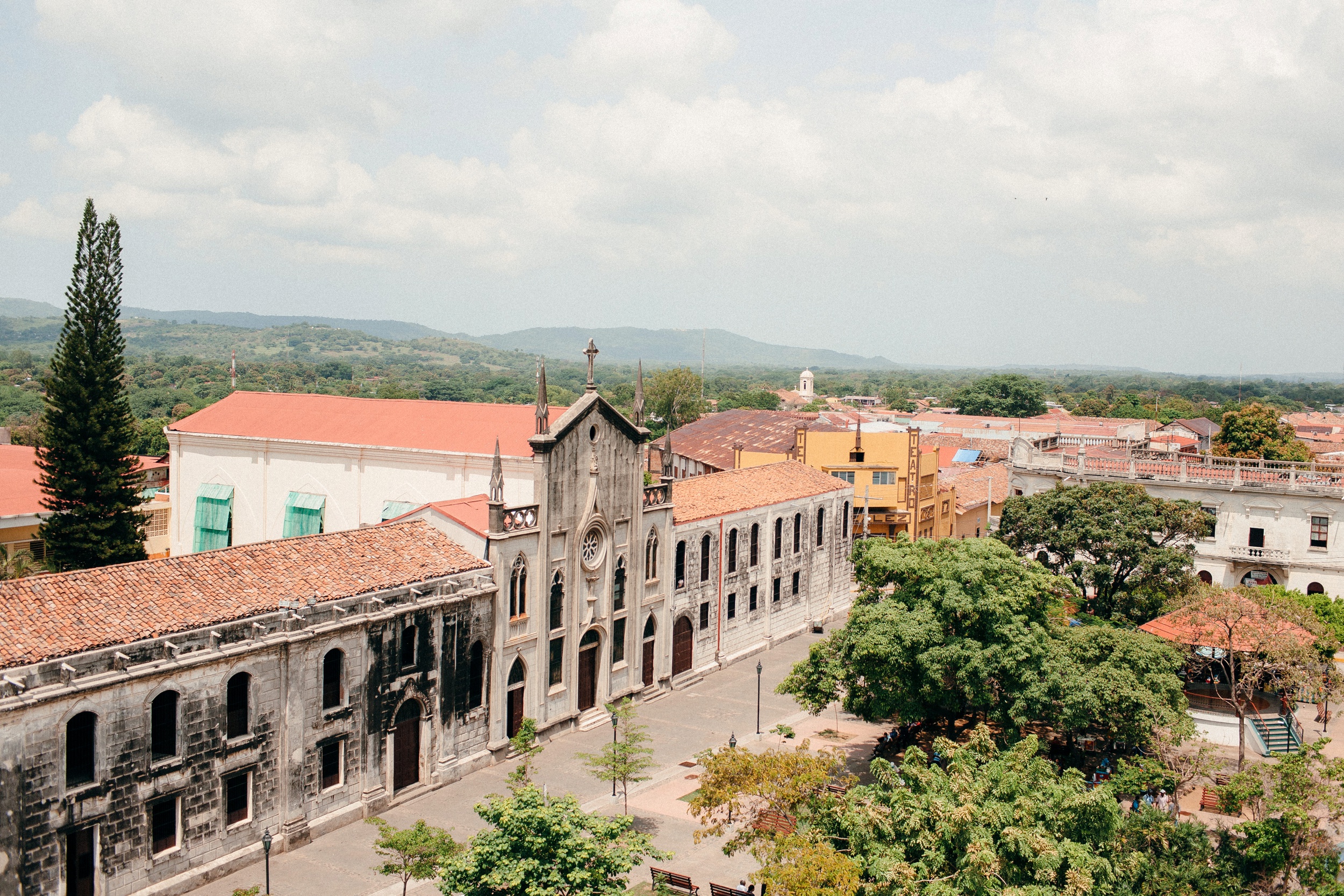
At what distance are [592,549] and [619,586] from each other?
8.54 ft

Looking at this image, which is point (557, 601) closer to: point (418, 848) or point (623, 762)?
point (623, 762)

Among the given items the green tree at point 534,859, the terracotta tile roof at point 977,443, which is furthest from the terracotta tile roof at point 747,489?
the terracotta tile roof at point 977,443

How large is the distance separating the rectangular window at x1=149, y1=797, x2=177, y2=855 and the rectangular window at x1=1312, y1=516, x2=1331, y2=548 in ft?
175

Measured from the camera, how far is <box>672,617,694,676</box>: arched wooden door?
43.7 meters

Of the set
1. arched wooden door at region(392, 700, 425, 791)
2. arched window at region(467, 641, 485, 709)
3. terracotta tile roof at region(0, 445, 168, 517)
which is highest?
terracotta tile roof at region(0, 445, 168, 517)

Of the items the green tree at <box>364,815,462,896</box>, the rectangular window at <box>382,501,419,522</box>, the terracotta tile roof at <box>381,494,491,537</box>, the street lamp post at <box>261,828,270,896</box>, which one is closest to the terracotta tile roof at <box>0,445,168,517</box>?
the rectangular window at <box>382,501,419,522</box>

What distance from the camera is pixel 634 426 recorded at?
39.3 m

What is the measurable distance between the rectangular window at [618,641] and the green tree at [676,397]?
288ft

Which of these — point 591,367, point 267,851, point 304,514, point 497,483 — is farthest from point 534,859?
point 304,514

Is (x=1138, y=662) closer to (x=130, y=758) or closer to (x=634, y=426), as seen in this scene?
(x=634, y=426)

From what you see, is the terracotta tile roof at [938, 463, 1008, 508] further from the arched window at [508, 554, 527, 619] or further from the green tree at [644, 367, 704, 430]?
the green tree at [644, 367, 704, 430]

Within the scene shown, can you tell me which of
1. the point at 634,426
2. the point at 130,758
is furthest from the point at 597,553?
the point at 130,758

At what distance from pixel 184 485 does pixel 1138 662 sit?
4414 centimetres

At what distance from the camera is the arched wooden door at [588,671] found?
37.8 meters
